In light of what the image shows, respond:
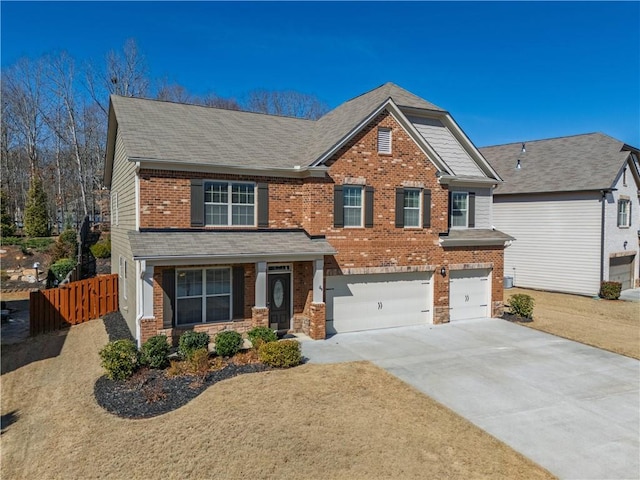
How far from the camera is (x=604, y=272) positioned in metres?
Result: 23.9

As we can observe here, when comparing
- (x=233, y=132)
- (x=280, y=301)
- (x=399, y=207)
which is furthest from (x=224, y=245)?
(x=399, y=207)

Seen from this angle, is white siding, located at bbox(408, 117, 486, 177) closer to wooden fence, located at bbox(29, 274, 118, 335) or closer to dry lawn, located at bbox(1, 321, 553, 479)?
dry lawn, located at bbox(1, 321, 553, 479)

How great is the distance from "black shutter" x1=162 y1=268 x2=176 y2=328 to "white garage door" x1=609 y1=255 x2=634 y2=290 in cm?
2447

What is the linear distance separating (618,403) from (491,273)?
8.77 m

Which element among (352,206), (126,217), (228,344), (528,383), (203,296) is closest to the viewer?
(528,383)

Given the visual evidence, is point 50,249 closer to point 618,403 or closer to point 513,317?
point 513,317

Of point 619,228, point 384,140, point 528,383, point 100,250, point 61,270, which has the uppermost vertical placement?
point 384,140

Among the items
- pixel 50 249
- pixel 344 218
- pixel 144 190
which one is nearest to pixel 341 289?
pixel 344 218

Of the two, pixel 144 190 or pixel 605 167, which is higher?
pixel 605 167

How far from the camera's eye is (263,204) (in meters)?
14.9

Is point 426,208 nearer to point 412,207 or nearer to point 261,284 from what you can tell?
point 412,207

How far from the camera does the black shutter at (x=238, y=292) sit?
549 inches

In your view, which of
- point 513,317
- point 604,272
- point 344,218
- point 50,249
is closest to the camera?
point 344,218

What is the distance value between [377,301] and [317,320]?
2.83 metres
